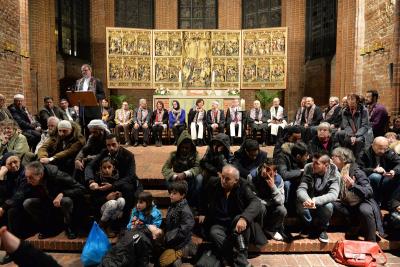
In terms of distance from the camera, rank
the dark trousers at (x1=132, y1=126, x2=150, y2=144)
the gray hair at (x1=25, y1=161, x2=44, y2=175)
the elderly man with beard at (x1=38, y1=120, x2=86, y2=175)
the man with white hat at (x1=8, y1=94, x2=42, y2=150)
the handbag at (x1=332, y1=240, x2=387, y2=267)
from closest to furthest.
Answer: the handbag at (x1=332, y1=240, x2=387, y2=267) < the gray hair at (x1=25, y1=161, x2=44, y2=175) < the elderly man with beard at (x1=38, y1=120, x2=86, y2=175) < the man with white hat at (x1=8, y1=94, x2=42, y2=150) < the dark trousers at (x1=132, y1=126, x2=150, y2=144)

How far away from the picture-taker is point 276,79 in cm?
1162

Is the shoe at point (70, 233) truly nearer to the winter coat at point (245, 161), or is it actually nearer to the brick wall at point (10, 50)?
the winter coat at point (245, 161)

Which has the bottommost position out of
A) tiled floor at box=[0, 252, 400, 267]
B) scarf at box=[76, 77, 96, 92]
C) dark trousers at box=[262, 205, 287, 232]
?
tiled floor at box=[0, 252, 400, 267]

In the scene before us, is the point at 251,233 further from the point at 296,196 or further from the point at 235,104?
the point at 235,104

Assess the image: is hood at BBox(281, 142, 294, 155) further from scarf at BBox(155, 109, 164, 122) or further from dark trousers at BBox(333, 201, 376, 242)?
scarf at BBox(155, 109, 164, 122)

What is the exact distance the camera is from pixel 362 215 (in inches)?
168

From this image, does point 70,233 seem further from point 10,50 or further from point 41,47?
point 41,47

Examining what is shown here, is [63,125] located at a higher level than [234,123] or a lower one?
higher

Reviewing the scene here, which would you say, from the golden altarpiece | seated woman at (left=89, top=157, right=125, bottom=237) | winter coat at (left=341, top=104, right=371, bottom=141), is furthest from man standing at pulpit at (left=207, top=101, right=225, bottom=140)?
seated woman at (left=89, top=157, right=125, bottom=237)

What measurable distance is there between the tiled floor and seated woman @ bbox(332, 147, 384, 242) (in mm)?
401

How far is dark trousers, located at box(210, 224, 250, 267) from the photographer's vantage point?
3855 mm

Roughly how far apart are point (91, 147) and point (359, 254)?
365 cm

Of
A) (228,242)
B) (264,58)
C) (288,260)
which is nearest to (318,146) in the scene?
(288,260)

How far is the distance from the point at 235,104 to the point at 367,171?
17.0ft
